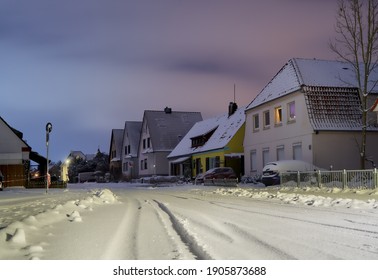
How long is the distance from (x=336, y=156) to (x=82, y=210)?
67.7 feet

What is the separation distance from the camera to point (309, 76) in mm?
30016

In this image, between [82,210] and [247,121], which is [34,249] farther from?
[247,121]

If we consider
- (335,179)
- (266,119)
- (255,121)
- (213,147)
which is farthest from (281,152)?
(335,179)

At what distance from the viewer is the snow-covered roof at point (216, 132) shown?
4046 centimetres

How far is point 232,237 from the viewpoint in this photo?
6582mm

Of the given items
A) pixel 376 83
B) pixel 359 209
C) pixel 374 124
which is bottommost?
pixel 359 209

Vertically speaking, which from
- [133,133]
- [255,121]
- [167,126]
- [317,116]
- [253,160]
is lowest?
[253,160]

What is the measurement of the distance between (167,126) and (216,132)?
54.1 feet

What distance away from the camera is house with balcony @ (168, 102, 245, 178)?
39.6 metres

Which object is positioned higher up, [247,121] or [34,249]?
[247,121]

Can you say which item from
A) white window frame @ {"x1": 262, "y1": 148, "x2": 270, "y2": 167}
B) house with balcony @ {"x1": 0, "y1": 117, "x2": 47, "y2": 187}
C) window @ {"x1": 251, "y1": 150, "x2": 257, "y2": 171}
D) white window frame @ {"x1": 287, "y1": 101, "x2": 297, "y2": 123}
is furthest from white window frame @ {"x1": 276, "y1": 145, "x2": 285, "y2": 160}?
house with balcony @ {"x1": 0, "y1": 117, "x2": 47, "y2": 187}

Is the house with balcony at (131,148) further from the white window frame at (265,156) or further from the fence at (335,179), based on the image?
the fence at (335,179)

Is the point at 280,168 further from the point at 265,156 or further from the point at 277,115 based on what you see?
the point at 265,156
